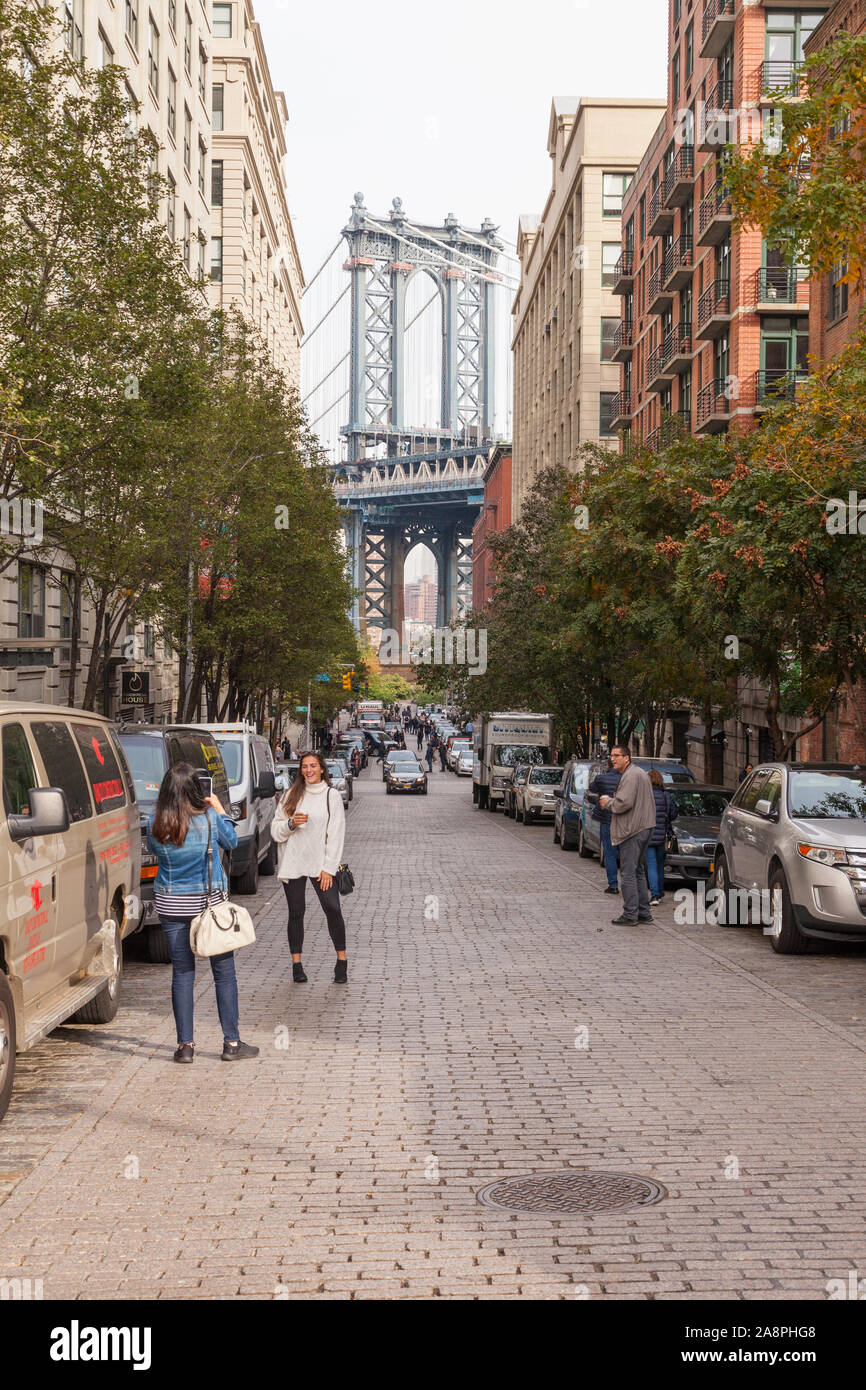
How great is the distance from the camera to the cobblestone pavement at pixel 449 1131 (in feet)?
16.1

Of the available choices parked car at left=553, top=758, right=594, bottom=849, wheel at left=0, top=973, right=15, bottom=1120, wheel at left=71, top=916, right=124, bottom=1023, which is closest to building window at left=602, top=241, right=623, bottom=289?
parked car at left=553, top=758, right=594, bottom=849

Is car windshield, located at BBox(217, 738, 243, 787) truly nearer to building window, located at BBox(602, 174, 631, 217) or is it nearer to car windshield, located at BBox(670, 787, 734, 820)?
car windshield, located at BBox(670, 787, 734, 820)

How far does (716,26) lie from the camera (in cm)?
3897

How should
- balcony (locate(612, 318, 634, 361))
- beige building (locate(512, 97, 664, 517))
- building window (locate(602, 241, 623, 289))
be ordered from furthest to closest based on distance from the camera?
beige building (locate(512, 97, 664, 517))
building window (locate(602, 241, 623, 289))
balcony (locate(612, 318, 634, 361))

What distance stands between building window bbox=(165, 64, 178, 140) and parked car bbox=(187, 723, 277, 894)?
31432 millimetres

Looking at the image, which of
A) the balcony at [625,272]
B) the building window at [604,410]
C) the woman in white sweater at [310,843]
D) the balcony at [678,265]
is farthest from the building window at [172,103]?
the woman in white sweater at [310,843]

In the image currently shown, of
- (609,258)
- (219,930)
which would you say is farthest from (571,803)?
(609,258)

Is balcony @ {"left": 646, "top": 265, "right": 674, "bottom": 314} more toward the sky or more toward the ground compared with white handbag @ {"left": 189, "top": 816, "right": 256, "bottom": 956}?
more toward the sky

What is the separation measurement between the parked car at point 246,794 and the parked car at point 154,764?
87 cm

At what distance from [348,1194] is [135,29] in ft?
127

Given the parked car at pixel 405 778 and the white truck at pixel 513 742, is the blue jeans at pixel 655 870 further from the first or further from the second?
the parked car at pixel 405 778

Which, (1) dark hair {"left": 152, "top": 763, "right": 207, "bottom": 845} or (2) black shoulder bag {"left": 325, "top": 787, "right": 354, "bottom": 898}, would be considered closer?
(1) dark hair {"left": 152, "top": 763, "right": 207, "bottom": 845}

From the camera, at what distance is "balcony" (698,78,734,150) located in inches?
1521
